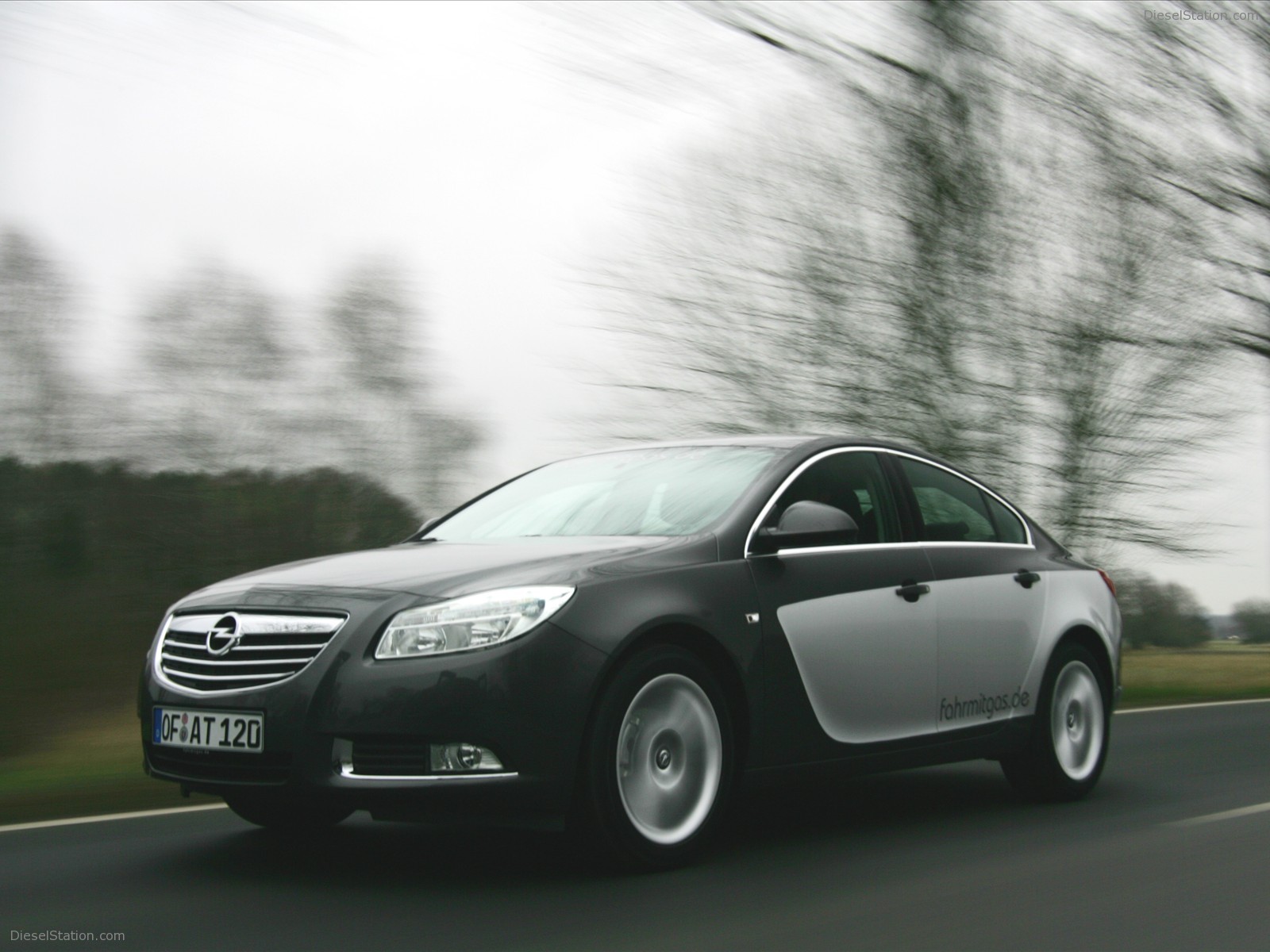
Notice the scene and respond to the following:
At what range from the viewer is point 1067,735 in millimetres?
7016

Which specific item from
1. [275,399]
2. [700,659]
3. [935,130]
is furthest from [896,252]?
[700,659]

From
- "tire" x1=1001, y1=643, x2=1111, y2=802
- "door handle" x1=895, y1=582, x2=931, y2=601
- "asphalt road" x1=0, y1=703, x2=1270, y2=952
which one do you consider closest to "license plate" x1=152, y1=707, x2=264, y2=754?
"asphalt road" x1=0, y1=703, x2=1270, y2=952

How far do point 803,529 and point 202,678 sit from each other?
2.17 meters

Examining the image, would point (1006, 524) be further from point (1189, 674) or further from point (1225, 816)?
point (1189, 674)

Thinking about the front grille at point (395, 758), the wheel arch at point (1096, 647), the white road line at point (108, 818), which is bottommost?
the white road line at point (108, 818)

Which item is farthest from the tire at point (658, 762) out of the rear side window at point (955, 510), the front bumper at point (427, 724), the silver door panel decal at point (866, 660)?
the rear side window at point (955, 510)

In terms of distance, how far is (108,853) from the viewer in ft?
18.2

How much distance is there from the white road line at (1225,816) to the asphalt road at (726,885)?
4 centimetres

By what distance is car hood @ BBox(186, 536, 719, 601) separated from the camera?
4816mm

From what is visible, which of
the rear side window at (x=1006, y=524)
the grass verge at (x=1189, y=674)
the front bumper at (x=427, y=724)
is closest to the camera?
the front bumper at (x=427, y=724)

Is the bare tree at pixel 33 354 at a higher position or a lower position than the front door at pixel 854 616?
higher

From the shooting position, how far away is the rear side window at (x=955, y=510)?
6586 mm

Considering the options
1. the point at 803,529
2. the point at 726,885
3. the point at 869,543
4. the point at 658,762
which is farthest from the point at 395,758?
the point at 869,543

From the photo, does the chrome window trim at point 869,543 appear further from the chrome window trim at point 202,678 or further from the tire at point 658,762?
the chrome window trim at point 202,678
